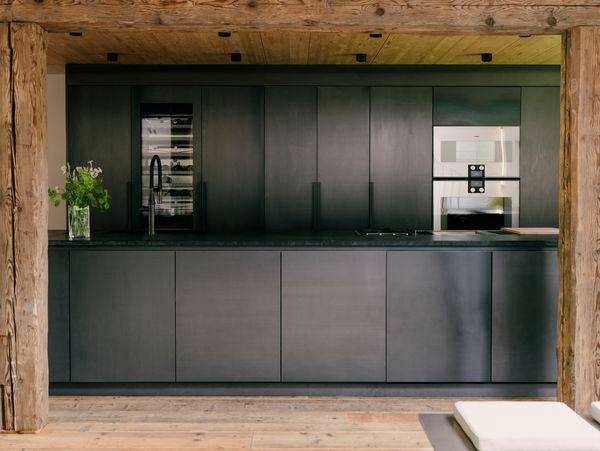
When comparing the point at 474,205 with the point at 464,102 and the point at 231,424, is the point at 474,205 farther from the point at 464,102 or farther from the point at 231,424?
the point at 231,424

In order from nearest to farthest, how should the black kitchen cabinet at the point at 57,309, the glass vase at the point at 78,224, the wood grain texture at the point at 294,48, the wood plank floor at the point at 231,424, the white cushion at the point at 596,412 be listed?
1. the white cushion at the point at 596,412
2. the wood plank floor at the point at 231,424
3. the black kitchen cabinet at the point at 57,309
4. the glass vase at the point at 78,224
5. the wood grain texture at the point at 294,48

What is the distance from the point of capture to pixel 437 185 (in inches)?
209

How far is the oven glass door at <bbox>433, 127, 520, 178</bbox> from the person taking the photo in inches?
207

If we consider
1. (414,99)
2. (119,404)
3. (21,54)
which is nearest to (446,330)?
(119,404)

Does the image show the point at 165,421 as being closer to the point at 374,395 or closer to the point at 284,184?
the point at 374,395

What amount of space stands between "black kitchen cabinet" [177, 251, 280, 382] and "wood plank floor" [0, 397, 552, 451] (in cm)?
19

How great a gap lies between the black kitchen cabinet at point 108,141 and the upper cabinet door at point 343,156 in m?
1.72

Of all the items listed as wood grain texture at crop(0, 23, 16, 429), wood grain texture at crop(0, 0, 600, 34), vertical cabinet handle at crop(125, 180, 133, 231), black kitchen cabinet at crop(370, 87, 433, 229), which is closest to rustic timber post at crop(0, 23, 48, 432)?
wood grain texture at crop(0, 23, 16, 429)

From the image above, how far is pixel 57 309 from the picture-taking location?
3535 millimetres

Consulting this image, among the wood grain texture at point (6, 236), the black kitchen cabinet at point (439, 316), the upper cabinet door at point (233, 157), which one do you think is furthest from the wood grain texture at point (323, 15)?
the upper cabinet door at point (233, 157)

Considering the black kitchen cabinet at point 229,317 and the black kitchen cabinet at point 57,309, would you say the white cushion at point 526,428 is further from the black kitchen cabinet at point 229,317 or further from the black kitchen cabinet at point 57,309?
the black kitchen cabinet at point 57,309

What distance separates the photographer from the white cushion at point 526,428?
1342 millimetres

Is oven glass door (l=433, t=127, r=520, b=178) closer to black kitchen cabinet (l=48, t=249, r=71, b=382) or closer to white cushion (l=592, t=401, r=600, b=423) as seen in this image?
black kitchen cabinet (l=48, t=249, r=71, b=382)

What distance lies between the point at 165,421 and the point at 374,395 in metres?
1.24
